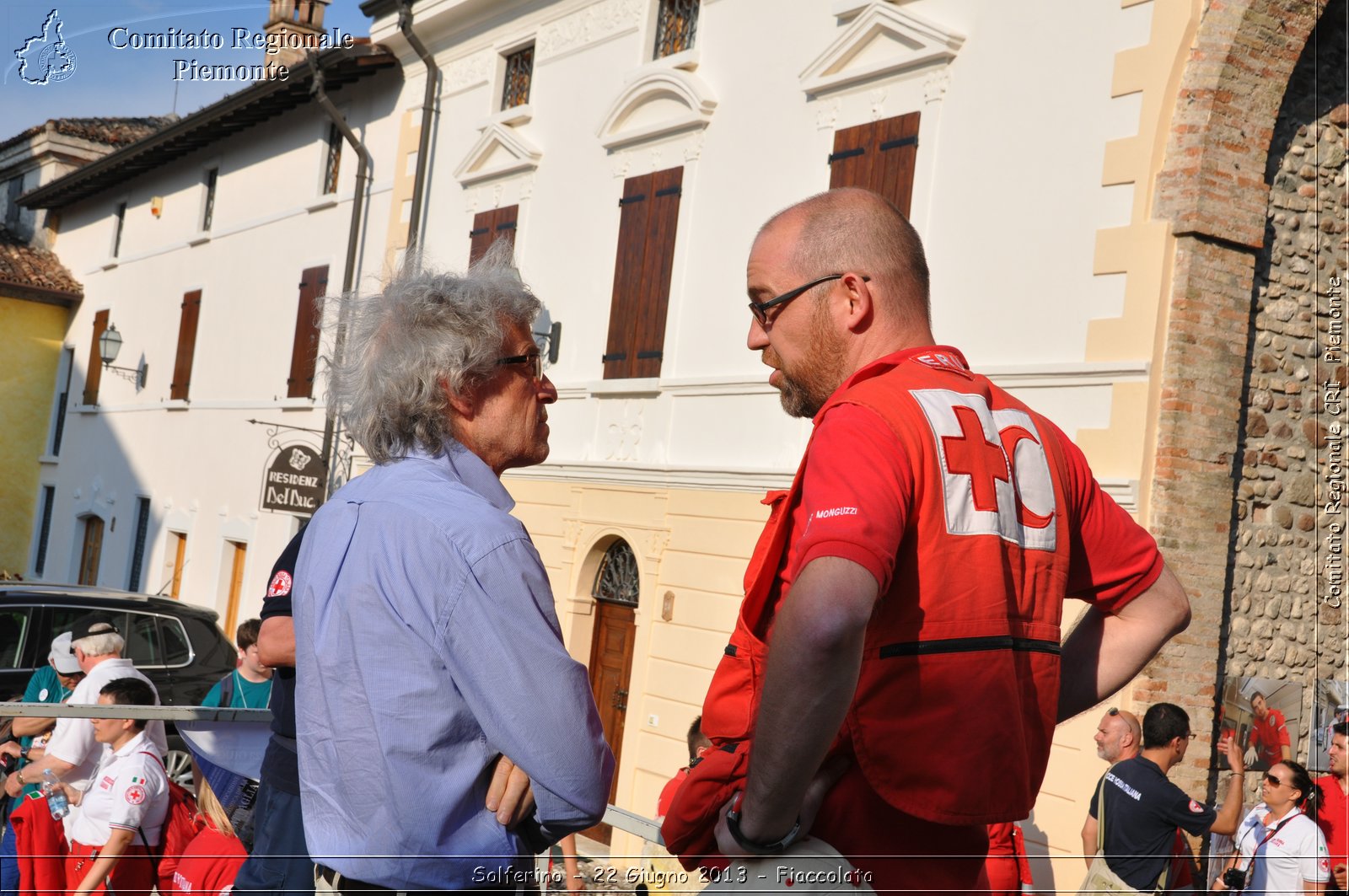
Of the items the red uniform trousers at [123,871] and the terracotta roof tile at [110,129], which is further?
the terracotta roof tile at [110,129]

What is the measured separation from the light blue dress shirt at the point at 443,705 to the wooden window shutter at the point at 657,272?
10460 mm

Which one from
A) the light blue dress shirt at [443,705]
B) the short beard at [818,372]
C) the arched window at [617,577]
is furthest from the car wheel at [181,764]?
the short beard at [818,372]

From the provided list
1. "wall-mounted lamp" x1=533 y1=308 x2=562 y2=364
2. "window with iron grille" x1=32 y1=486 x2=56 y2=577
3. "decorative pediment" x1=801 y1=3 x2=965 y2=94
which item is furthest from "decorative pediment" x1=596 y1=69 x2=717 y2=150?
"window with iron grille" x1=32 y1=486 x2=56 y2=577

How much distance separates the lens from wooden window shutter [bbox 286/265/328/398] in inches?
744

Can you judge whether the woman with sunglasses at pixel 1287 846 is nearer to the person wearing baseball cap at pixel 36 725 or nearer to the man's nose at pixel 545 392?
the man's nose at pixel 545 392

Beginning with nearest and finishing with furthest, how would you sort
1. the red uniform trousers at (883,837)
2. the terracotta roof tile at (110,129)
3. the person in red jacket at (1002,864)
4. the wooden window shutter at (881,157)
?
1. the red uniform trousers at (883,837)
2. the person in red jacket at (1002,864)
3. the wooden window shutter at (881,157)
4. the terracotta roof tile at (110,129)

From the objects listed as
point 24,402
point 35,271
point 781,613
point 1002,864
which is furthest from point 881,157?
point 24,402

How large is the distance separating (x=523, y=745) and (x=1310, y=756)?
791cm

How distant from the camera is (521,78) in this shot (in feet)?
51.2

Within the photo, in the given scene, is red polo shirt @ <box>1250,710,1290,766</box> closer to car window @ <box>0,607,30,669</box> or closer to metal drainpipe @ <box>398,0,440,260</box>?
car window @ <box>0,607,30,669</box>

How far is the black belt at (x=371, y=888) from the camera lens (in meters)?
2.21

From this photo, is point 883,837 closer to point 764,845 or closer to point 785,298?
point 764,845

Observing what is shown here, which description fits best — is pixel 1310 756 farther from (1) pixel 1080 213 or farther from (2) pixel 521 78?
(2) pixel 521 78

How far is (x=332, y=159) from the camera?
19688 mm
